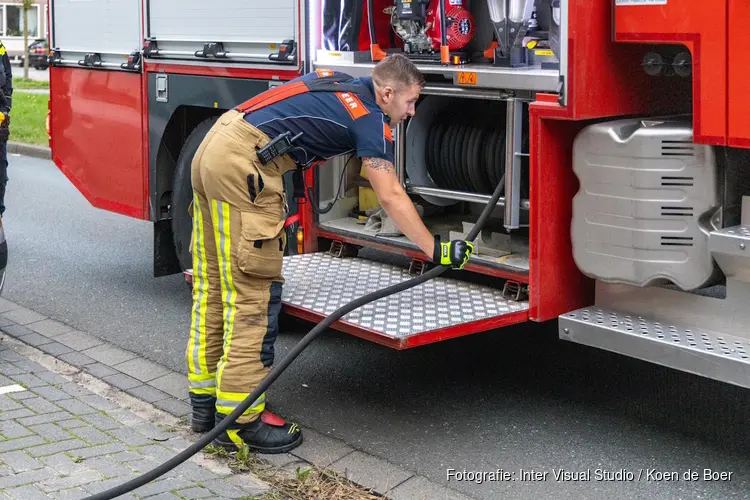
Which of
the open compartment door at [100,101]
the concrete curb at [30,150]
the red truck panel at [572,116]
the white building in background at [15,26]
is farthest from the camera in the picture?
the white building in background at [15,26]

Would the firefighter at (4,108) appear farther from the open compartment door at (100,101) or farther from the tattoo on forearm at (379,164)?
the tattoo on forearm at (379,164)

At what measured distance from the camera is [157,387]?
5.07 metres

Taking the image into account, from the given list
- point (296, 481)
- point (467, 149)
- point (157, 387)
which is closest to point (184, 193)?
point (157, 387)

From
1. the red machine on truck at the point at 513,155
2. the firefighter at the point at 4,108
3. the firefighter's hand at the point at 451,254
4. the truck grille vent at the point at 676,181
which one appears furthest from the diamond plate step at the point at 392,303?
the firefighter at the point at 4,108

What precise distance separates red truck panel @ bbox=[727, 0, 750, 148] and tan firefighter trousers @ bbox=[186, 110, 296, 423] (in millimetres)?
1692

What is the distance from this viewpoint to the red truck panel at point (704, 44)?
3.59m

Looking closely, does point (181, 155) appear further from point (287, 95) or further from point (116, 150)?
point (287, 95)

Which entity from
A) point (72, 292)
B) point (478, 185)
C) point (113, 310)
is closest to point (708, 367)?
point (478, 185)

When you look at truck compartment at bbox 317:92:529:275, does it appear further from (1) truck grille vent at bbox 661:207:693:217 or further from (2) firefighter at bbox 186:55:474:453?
(1) truck grille vent at bbox 661:207:693:217

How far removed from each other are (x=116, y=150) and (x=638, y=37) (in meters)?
3.66

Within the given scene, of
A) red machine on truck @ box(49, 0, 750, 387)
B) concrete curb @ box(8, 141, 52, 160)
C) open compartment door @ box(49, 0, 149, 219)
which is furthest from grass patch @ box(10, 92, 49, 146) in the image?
red machine on truck @ box(49, 0, 750, 387)

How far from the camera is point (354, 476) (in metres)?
4.02

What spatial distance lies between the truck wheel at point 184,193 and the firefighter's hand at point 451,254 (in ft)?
7.08

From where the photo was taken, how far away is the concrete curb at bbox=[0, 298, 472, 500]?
3957 millimetres
